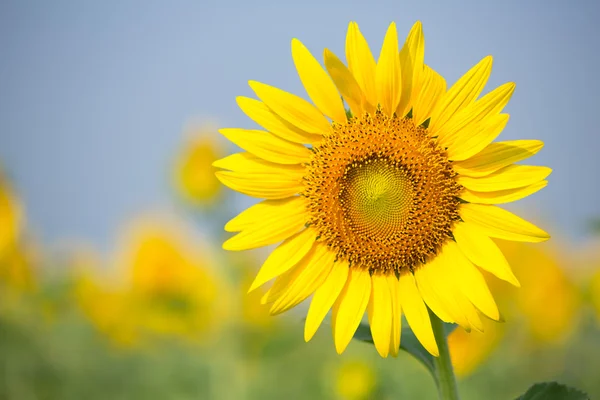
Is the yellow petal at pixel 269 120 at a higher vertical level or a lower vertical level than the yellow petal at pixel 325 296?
higher

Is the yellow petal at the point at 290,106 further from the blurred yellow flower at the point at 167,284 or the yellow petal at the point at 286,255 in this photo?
the blurred yellow flower at the point at 167,284

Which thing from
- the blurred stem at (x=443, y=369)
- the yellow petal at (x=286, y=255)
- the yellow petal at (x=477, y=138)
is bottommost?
the blurred stem at (x=443, y=369)

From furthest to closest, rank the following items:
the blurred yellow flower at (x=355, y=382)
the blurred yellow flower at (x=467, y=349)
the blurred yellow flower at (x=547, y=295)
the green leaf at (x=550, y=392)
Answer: the blurred yellow flower at (x=547, y=295)
the blurred yellow flower at (x=467, y=349)
the blurred yellow flower at (x=355, y=382)
the green leaf at (x=550, y=392)

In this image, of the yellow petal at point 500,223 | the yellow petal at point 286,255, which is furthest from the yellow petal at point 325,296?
the yellow petal at point 500,223

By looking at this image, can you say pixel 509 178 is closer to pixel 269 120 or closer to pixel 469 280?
pixel 469 280

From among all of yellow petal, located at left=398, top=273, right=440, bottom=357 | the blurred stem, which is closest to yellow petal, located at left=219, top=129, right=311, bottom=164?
yellow petal, located at left=398, top=273, right=440, bottom=357

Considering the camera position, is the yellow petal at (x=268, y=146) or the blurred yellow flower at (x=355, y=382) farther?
the blurred yellow flower at (x=355, y=382)

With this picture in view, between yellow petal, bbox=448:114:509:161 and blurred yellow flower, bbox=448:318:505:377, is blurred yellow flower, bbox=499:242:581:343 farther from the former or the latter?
yellow petal, bbox=448:114:509:161
